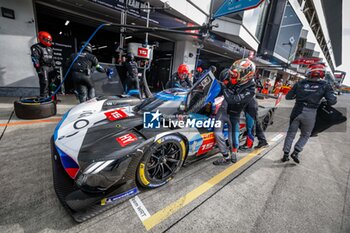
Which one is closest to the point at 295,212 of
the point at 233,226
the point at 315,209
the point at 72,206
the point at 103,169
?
the point at 315,209

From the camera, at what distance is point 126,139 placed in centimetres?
167

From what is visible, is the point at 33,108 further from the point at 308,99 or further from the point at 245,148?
the point at 308,99

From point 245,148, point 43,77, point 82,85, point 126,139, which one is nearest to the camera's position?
point 126,139

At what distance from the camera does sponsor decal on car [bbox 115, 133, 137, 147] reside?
1.61 m

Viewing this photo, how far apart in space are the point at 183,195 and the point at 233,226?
23.3 inches

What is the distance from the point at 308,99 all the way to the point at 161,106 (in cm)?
258

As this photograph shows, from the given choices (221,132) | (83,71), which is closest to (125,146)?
(221,132)

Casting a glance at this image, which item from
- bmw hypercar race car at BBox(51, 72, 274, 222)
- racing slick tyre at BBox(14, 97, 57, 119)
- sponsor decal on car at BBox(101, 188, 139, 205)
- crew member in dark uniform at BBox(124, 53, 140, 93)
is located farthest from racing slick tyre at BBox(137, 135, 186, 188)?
crew member in dark uniform at BBox(124, 53, 140, 93)

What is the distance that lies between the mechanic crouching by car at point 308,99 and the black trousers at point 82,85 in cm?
463

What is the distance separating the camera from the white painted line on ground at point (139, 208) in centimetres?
153

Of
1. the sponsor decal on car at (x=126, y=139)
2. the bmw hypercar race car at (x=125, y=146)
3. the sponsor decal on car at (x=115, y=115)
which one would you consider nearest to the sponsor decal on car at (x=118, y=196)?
the bmw hypercar race car at (x=125, y=146)

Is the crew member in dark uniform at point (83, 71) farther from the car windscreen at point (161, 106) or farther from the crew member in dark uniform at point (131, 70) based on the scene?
the car windscreen at point (161, 106)

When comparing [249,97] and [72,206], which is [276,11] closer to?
[249,97]

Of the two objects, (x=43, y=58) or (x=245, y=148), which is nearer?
(x=245, y=148)
